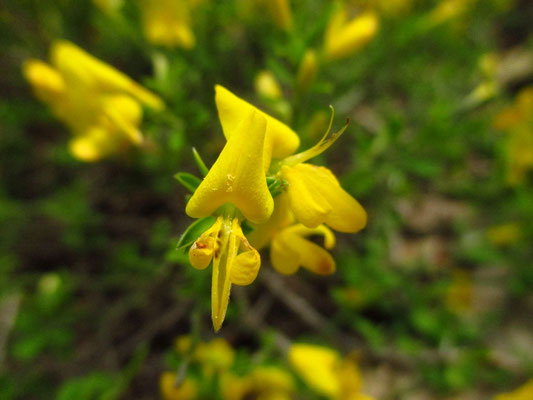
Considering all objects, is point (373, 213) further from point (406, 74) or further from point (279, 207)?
point (279, 207)

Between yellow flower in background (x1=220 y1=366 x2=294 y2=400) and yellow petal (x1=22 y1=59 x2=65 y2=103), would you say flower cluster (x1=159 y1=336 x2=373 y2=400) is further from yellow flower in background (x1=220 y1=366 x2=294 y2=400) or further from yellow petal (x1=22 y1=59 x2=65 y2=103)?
yellow petal (x1=22 y1=59 x2=65 y2=103)

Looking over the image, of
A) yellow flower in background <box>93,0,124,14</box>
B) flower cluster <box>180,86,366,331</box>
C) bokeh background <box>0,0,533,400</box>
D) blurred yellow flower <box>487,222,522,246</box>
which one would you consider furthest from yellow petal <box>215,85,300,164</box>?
blurred yellow flower <box>487,222,522,246</box>

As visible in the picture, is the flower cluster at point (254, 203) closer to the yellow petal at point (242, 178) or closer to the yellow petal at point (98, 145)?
the yellow petal at point (242, 178)

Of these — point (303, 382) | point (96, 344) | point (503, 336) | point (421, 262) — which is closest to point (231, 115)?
point (303, 382)

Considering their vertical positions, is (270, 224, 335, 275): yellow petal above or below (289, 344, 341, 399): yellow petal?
above

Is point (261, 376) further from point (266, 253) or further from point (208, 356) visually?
point (266, 253)

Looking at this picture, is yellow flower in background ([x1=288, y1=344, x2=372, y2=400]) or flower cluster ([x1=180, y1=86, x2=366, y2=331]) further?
yellow flower in background ([x1=288, y1=344, x2=372, y2=400])
